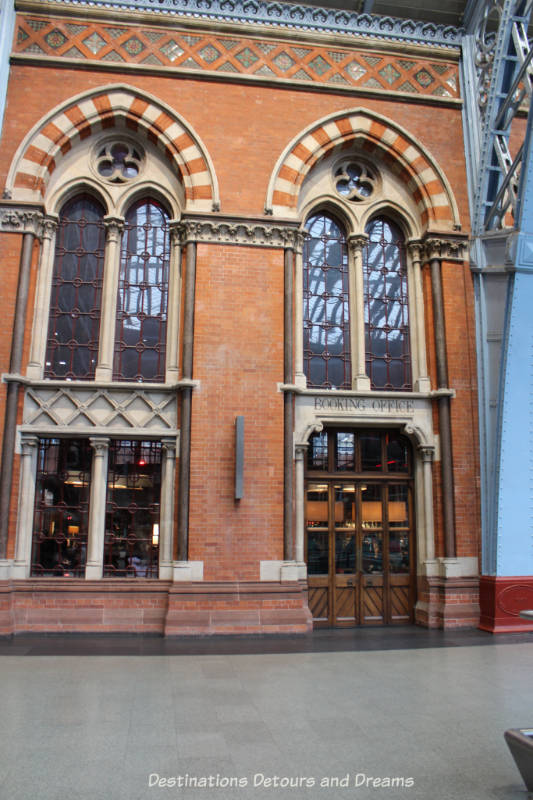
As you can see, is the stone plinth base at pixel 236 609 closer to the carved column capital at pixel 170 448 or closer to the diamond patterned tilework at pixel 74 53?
the carved column capital at pixel 170 448

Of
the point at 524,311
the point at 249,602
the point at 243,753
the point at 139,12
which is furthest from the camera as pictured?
the point at 139,12

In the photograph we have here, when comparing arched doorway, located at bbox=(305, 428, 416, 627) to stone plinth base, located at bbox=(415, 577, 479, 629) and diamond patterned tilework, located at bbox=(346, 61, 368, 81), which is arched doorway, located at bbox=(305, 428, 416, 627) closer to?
stone plinth base, located at bbox=(415, 577, 479, 629)

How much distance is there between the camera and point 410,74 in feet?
40.9

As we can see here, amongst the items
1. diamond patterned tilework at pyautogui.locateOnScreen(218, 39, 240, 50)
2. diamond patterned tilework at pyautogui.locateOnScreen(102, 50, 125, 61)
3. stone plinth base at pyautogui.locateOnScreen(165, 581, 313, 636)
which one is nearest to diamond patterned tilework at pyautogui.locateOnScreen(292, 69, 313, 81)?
diamond patterned tilework at pyautogui.locateOnScreen(218, 39, 240, 50)

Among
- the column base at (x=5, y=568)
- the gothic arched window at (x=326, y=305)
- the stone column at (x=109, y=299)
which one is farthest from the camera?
the gothic arched window at (x=326, y=305)

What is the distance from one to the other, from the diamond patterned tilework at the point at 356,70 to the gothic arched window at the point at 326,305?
2.81 meters

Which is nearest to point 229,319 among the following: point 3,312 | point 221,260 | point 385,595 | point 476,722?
point 221,260

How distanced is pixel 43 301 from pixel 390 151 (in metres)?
7.31

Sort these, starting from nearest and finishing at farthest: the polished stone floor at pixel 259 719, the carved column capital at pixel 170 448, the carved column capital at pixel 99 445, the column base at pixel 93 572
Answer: the polished stone floor at pixel 259 719, the column base at pixel 93 572, the carved column capital at pixel 99 445, the carved column capital at pixel 170 448

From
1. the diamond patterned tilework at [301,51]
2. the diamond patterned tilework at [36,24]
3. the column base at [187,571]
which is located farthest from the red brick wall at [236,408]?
the diamond patterned tilework at [36,24]

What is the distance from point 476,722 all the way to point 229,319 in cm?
734

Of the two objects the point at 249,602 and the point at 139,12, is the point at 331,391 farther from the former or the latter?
the point at 139,12

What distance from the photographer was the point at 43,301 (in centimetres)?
1093

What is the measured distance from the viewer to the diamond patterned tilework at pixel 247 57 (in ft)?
38.8
